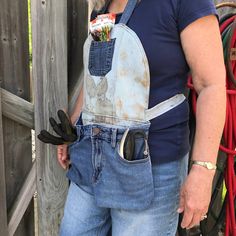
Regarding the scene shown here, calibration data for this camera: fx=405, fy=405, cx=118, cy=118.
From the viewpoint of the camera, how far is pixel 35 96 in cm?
195

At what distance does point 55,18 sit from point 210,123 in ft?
3.09

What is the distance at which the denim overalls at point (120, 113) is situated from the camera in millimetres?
1352

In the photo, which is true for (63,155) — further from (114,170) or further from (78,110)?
(114,170)

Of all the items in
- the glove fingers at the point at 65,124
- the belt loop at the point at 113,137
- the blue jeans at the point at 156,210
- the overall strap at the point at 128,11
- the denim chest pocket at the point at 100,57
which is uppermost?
the overall strap at the point at 128,11

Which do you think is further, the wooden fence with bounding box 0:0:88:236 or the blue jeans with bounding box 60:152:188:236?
the wooden fence with bounding box 0:0:88:236

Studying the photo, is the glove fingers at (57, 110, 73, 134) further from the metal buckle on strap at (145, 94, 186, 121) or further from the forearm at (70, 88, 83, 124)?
the metal buckle on strap at (145, 94, 186, 121)

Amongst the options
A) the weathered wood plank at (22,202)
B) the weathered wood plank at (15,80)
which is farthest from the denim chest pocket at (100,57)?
the weathered wood plank at (22,202)

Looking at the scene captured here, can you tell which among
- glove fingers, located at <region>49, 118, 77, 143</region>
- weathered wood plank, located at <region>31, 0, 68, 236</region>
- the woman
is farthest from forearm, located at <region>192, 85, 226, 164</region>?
weathered wood plank, located at <region>31, 0, 68, 236</region>

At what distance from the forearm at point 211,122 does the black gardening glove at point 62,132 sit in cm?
63

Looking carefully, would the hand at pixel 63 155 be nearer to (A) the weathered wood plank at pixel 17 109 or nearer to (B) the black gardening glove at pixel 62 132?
(B) the black gardening glove at pixel 62 132

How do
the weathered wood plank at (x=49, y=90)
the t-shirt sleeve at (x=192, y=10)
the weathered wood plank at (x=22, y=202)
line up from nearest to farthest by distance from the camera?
the t-shirt sleeve at (x=192, y=10)
the weathered wood plank at (x=49, y=90)
the weathered wood plank at (x=22, y=202)

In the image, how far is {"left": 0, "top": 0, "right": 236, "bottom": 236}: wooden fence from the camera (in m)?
1.88

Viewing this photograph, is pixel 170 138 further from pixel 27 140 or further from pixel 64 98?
pixel 27 140

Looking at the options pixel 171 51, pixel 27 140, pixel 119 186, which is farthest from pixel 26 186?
pixel 171 51
